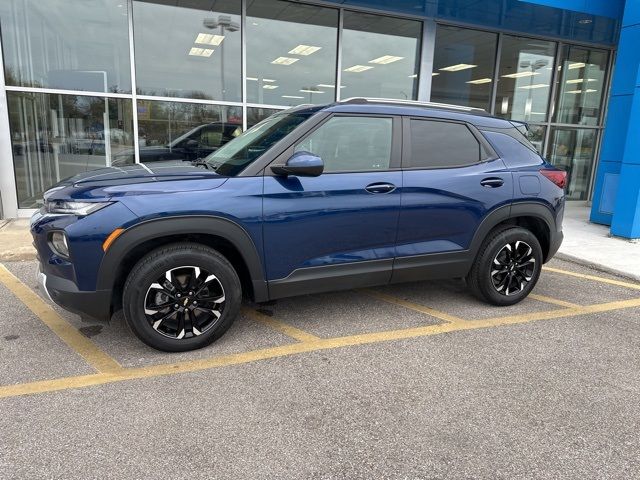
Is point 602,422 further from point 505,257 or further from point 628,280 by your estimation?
point 628,280

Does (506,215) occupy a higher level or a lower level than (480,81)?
lower

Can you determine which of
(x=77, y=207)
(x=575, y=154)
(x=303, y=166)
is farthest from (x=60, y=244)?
(x=575, y=154)

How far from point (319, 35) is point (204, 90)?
2.66 meters

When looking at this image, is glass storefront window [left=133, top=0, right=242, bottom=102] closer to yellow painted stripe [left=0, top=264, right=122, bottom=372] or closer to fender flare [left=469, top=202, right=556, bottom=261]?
yellow painted stripe [left=0, top=264, right=122, bottom=372]

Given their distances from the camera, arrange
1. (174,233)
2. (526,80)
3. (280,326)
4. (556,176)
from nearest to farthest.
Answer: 1. (174,233)
2. (280,326)
3. (556,176)
4. (526,80)

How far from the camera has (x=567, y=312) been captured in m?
4.57

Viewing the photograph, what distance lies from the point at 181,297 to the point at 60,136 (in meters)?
6.41

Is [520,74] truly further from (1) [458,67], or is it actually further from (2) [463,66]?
(1) [458,67]

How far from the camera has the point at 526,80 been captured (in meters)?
11.8

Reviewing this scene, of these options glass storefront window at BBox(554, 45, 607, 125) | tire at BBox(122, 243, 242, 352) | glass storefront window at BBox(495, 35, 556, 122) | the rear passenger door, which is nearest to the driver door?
the rear passenger door

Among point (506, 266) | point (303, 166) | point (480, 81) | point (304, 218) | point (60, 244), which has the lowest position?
point (506, 266)

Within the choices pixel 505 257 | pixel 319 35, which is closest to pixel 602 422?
pixel 505 257

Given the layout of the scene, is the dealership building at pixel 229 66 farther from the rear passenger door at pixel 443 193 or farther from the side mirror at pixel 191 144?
the rear passenger door at pixel 443 193

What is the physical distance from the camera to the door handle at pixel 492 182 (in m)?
4.19
